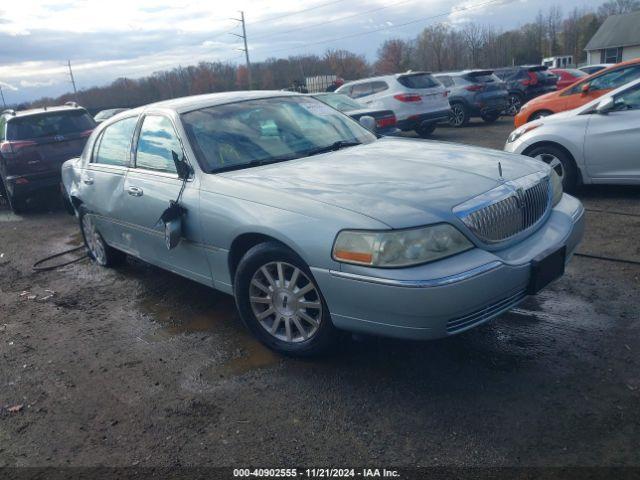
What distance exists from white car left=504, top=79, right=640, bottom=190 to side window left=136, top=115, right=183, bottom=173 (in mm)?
4649

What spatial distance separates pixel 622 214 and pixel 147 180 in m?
4.91

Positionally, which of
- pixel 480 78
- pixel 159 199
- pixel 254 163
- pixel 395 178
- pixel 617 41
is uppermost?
pixel 617 41

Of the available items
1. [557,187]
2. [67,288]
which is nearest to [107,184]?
[67,288]

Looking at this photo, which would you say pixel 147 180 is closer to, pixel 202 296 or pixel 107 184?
pixel 107 184

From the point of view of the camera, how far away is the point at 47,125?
32.7 feet

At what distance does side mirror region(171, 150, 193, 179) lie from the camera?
4.09m

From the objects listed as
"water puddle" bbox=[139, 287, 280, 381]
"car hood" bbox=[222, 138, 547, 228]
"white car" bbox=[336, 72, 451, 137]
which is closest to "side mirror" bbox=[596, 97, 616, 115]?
"car hood" bbox=[222, 138, 547, 228]

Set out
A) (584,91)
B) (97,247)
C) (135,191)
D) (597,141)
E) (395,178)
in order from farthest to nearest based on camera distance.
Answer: (584,91) → (597,141) → (97,247) → (135,191) → (395,178)

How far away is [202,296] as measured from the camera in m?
5.05

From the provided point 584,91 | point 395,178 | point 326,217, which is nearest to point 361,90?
point 584,91

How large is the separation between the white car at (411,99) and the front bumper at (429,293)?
11.1 meters

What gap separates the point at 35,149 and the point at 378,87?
8351 millimetres

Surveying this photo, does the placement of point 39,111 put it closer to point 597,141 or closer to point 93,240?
point 93,240

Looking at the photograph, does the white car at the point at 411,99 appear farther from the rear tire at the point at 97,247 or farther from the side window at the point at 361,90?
the rear tire at the point at 97,247
